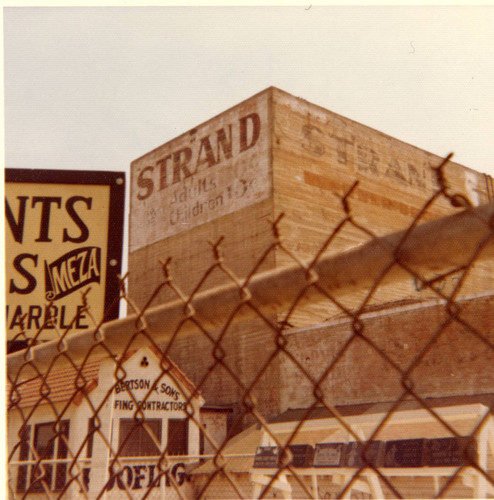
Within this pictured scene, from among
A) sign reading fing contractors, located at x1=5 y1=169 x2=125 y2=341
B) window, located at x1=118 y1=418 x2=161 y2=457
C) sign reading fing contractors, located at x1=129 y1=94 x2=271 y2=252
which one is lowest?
window, located at x1=118 y1=418 x2=161 y2=457

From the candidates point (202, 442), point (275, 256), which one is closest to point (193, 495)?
point (202, 442)

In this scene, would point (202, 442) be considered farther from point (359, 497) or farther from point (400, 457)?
point (400, 457)

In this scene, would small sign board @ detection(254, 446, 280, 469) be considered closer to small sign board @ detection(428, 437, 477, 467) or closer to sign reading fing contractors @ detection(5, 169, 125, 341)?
small sign board @ detection(428, 437, 477, 467)

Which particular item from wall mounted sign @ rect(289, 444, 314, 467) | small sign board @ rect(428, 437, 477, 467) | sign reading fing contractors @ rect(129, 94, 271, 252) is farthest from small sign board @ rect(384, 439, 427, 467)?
sign reading fing contractors @ rect(129, 94, 271, 252)

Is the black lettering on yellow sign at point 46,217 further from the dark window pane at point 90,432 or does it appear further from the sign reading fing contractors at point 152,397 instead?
the sign reading fing contractors at point 152,397

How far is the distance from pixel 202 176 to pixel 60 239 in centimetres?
1505

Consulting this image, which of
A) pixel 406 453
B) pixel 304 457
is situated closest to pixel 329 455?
pixel 304 457

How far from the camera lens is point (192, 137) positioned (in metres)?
18.8

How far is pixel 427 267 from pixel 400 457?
862 cm

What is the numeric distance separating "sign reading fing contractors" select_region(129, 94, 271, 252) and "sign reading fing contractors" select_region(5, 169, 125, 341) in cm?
1270

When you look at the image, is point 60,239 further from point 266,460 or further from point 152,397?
point 152,397

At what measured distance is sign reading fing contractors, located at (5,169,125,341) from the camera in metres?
3.25

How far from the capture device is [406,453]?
822 centimetres

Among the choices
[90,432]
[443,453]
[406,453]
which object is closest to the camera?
[90,432]
